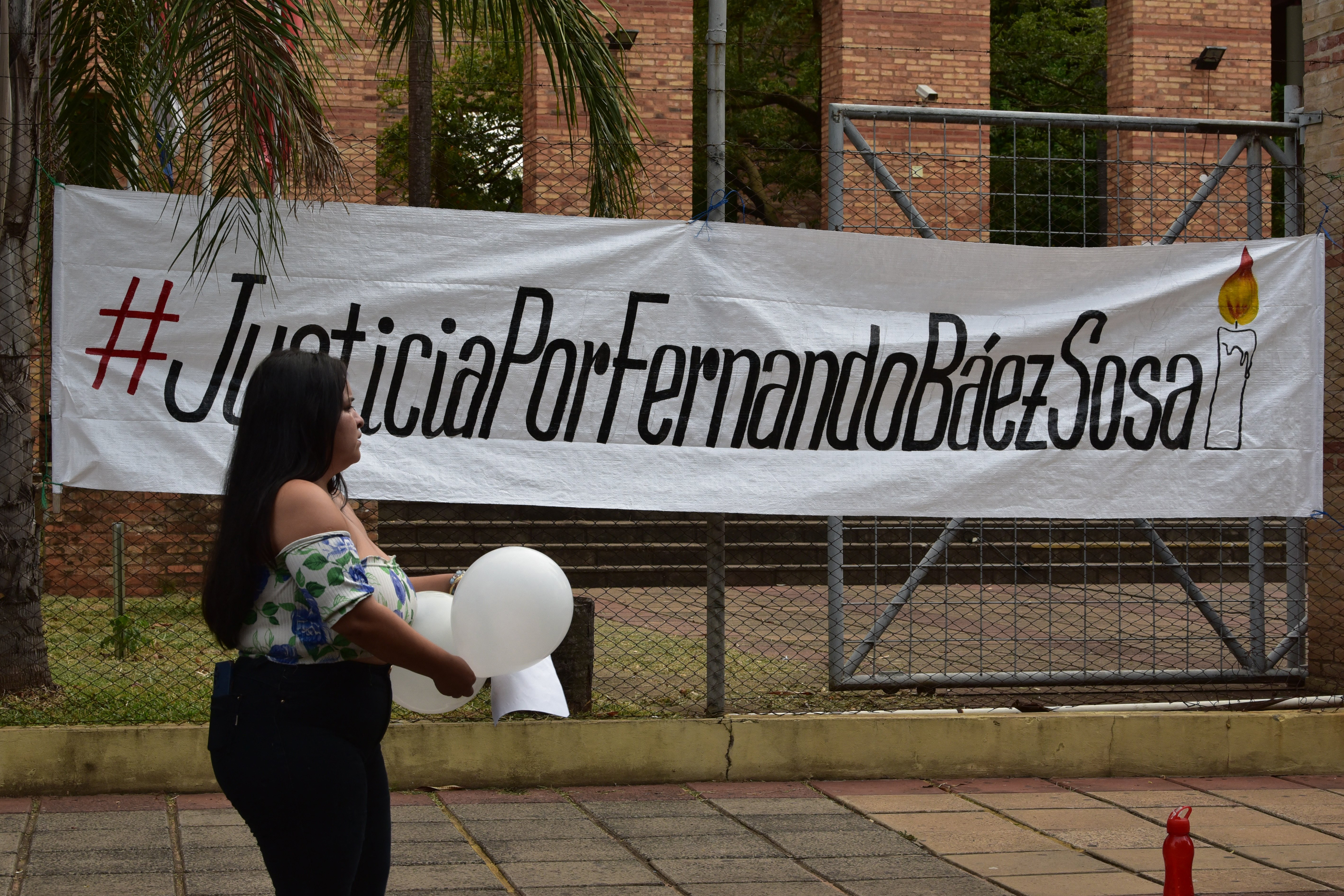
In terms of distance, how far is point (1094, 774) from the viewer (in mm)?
6141

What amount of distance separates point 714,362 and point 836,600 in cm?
134

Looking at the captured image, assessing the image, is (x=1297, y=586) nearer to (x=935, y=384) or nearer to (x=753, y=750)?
(x=935, y=384)

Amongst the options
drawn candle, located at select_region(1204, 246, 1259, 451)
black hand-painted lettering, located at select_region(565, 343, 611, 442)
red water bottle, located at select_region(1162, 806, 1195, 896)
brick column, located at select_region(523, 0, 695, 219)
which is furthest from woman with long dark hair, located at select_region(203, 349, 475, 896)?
brick column, located at select_region(523, 0, 695, 219)

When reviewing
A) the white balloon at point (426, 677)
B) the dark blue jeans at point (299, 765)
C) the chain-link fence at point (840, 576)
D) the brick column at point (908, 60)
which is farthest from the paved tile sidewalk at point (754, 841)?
the brick column at point (908, 60)

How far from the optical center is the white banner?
5.41 meters

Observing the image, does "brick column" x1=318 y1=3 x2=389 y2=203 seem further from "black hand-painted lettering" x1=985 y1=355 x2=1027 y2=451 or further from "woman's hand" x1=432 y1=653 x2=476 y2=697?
"woman's hand" x1=432 y1=653 x2=476 y2=697

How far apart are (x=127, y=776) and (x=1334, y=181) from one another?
6139 millimetres

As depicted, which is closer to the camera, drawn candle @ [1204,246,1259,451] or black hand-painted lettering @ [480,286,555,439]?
black hand-painted lettering @ [480,286,555,439]

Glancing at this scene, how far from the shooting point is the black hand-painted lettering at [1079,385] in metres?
6.25

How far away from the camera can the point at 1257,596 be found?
681cm

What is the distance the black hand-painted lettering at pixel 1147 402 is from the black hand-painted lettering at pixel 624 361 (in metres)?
2.27

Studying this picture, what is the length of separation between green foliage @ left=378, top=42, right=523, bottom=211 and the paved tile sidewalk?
48.5 feet

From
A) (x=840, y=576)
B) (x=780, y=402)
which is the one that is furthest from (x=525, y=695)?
(x=840, y=576)

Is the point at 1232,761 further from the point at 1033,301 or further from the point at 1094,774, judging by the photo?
the point at 1033,301
